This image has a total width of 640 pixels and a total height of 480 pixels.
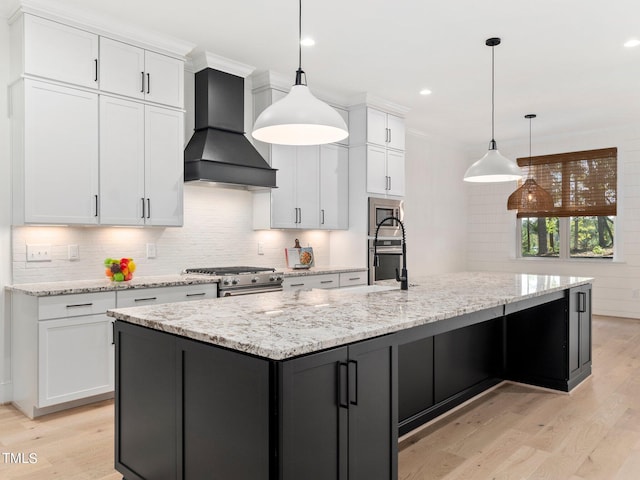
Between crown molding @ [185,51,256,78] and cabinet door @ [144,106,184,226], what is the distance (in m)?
0.60

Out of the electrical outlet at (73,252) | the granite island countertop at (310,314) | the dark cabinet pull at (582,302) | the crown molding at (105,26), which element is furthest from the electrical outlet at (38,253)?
the dark cabinet pull at (582,302)

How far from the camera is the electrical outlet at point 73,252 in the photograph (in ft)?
12.5

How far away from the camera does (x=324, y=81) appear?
16.8 ft

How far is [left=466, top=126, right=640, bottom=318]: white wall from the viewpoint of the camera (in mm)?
Answer: 6914

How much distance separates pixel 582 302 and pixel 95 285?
12.3 feet

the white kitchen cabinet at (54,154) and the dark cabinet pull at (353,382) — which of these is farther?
the white kitchen cabinet at (54,154)

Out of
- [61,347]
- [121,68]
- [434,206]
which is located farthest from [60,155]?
[434,206]

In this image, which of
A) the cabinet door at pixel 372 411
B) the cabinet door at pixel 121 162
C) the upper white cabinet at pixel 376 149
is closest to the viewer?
the cabinet door at pixel 372 411

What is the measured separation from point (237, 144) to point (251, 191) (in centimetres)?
69

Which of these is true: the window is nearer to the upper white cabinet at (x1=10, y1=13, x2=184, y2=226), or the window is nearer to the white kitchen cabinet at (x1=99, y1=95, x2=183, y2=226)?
the white kitchen cabinet at (x1=99, y1=95, x2=183, y2=226)

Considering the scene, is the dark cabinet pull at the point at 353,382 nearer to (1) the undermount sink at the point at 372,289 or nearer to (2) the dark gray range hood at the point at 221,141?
(1) the undermount sink at the point at 372,289

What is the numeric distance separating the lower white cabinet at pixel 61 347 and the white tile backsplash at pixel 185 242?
40cm

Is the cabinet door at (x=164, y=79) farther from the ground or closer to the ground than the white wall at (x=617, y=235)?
farther from the ground

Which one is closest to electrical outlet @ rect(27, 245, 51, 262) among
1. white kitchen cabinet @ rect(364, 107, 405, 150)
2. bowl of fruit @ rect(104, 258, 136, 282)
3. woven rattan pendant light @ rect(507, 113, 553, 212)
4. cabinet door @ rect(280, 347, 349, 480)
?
bowl of fruit @ rect(104, 258, 136, 282)
